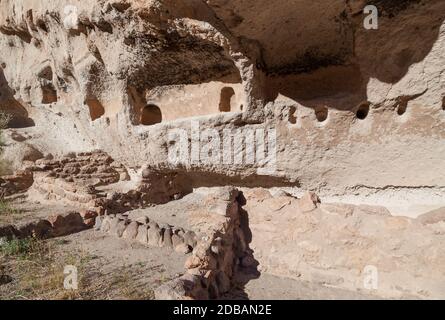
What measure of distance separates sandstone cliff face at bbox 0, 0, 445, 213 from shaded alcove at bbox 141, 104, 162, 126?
21 millimetres

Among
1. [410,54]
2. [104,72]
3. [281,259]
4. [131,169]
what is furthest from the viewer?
[131,169]

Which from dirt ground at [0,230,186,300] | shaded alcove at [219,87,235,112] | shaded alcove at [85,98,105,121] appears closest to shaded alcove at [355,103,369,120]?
shaded alcove at [219,87,235,112]

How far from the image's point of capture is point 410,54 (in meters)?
3.82

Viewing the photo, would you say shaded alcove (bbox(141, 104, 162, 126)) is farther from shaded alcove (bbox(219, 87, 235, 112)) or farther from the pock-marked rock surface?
shaded alcove (bbox(219, 87, 235, 112))

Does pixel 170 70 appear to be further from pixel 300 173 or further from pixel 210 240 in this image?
pixel 210 240

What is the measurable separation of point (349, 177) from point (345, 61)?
1.63 meters

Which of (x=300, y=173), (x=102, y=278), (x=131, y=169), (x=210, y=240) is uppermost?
(x=131, y=169)

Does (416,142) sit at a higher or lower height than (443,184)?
higher

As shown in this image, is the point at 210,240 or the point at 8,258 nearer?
the point at 210,240

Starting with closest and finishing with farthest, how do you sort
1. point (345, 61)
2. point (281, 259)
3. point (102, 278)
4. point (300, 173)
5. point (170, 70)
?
point (102, 278), point (281, 259), point (345, 61), point (300, 173), point (170, 70)

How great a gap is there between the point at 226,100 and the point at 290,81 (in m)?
1.13

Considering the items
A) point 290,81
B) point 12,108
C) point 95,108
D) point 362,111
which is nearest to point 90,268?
point 290,81

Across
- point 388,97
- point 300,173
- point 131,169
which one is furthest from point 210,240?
point 131,169

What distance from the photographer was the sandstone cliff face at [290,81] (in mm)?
3859
